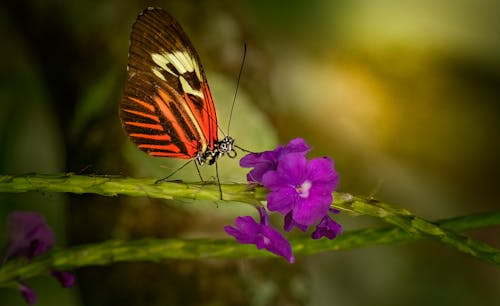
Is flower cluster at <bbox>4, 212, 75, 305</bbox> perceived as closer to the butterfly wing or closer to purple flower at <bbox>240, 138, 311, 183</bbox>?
the butterfly wing

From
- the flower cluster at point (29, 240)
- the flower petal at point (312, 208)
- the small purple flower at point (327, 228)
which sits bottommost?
the flower cluster at point (29, 240)

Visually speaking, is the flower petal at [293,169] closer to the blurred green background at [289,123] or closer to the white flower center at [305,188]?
the white flower center at [305,188]

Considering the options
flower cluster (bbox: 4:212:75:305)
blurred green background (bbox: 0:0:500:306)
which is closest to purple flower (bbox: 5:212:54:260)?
flower cluster (bbox: 4:212:75:305)

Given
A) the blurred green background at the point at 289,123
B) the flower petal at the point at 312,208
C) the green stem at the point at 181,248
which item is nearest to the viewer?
the flower petal at the point at 312,208

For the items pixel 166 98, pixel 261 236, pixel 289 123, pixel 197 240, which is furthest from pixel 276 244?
pixel 289 123

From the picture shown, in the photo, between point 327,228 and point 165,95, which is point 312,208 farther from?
point 165,95

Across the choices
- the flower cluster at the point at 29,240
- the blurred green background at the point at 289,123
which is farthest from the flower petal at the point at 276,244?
the blurred green background at the point at 289,123

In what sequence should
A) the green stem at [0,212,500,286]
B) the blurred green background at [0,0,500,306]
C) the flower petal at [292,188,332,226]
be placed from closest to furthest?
the flower petal at [292,188,332,226] < the green stem at [0,212,500,286] < the blurred green background at [0,0,500,306]

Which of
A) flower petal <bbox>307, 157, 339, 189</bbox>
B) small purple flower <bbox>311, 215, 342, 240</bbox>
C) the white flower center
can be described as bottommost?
small purple flower <bbox>311, 215, 342, 240</bbox>
